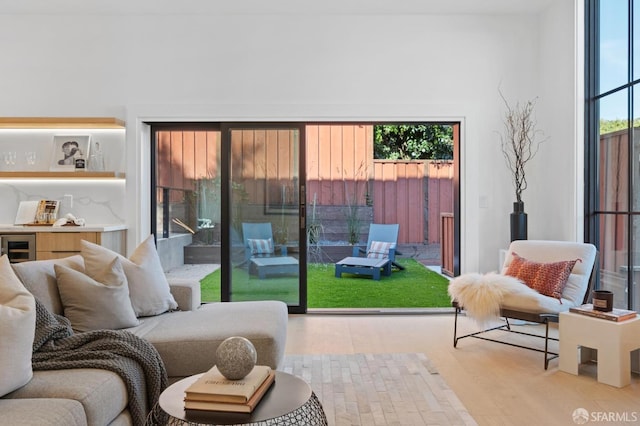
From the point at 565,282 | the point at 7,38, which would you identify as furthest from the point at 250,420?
the point at 7,38

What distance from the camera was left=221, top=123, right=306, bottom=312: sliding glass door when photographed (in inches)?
200

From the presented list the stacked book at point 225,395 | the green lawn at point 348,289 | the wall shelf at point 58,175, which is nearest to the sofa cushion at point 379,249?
the green lawn at point 348,289

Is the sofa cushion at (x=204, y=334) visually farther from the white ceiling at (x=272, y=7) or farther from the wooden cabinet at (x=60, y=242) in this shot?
the white ceiling at (x=272, y=7)

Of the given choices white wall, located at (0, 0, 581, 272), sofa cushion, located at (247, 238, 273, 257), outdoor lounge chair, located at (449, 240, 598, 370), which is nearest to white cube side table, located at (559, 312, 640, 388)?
outdoor lounge chair, located at (449, 240, 598, 370)

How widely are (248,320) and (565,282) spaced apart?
236 cm

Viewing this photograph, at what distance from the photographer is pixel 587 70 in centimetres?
444

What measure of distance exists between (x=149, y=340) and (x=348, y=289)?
4.58 metres

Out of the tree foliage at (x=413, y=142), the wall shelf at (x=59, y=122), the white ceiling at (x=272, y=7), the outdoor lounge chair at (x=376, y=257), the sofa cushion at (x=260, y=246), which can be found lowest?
the outdoor lounge chair at (x=376, y=257)

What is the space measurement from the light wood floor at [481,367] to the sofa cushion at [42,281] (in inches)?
69.7

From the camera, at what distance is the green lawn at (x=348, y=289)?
16.8ft

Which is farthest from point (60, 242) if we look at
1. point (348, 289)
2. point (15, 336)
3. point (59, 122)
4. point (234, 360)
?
point (348, 289)

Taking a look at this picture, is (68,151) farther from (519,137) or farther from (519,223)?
(519,137)

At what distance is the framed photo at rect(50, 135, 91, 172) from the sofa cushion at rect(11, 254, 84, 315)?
2586 millimetres

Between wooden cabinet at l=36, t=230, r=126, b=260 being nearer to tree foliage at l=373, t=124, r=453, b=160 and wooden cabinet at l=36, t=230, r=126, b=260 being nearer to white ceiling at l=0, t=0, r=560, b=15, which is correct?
white ceiling at l=0, t=0, r=560, b=15
